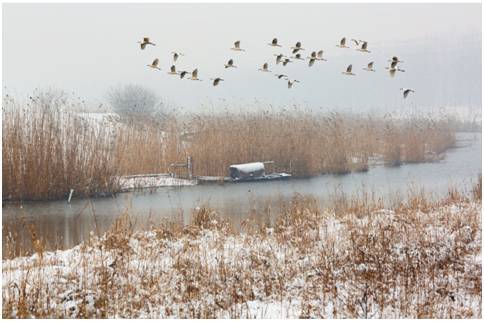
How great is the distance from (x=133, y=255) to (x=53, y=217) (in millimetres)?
3605

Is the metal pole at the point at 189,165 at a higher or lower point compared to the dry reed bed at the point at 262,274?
higher

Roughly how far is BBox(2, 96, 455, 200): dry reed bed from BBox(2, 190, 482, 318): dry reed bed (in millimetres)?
4489

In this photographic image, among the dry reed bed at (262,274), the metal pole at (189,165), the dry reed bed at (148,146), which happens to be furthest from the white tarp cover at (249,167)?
the dry reed bed at (262,274)

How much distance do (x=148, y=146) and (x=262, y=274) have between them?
6535mm

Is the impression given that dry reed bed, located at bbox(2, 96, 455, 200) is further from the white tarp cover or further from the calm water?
the calm water

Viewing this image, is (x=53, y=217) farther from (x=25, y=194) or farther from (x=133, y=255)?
(x=133, y=255)

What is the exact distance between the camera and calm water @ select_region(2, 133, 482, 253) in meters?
7.30

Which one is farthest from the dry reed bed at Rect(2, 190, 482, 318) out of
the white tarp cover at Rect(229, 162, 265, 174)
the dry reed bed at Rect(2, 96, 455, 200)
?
the white tarp cover at Rect(229, 162, 265, 174)

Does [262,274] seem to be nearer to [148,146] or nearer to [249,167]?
[148,146]

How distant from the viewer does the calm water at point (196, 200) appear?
24.0 feet

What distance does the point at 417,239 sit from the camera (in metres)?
5.50

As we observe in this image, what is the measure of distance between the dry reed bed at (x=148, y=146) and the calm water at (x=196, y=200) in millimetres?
448

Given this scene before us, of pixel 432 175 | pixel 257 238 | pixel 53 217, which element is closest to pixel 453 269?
pixel 257 238

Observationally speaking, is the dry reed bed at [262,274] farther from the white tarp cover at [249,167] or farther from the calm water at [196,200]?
the white tarp cover at [249,167]
